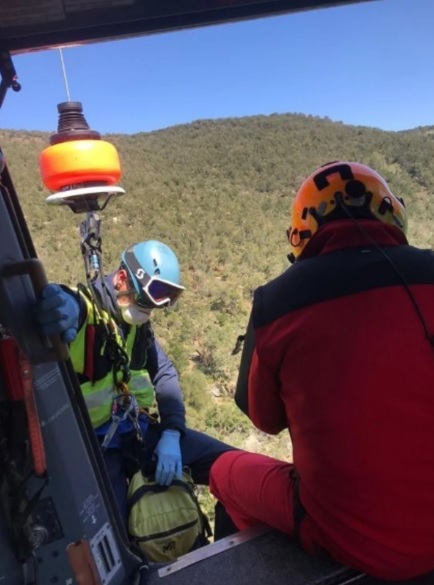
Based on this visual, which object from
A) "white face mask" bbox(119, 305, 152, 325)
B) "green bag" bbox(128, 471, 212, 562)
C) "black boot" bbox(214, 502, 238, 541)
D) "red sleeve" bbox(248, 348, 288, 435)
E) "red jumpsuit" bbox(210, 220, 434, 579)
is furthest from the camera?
"white face mask" bbox(119, 305, 152, 325)

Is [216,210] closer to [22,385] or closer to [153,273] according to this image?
[153,273]

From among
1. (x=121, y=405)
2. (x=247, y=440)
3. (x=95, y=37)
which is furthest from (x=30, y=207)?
(x=95, y=37)

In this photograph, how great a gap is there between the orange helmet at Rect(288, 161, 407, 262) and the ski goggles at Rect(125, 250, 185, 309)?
4.20ft

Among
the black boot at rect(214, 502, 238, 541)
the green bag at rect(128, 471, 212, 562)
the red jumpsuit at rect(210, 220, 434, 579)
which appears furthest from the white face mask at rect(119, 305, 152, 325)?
the red jumpsuit at rect(210, 220, 434, 579)

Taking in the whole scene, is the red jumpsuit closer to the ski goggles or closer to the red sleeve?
the red sleeve

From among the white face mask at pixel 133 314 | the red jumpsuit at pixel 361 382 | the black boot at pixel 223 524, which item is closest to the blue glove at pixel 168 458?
the black boot at pixel 223 524

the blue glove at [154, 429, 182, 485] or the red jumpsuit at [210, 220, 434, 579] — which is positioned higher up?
the red jumpsuit at [210, 220, 434, 579]

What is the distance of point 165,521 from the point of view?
106 inches

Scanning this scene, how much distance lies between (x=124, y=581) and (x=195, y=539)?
0.79 meters

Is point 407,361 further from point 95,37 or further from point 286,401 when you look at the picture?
point 95,37

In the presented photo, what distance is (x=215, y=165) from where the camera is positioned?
3391 centimetres

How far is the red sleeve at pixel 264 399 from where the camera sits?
204 centimetres

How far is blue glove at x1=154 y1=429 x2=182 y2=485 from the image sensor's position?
2.97m

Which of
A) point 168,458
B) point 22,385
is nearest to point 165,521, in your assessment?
point 168,458
